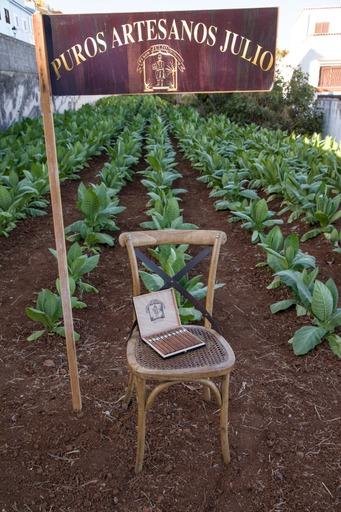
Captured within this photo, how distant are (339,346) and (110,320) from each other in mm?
1559

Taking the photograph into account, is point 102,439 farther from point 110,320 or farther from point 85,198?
point 85,198

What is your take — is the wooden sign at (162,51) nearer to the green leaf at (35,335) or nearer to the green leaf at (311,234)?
the green leaf at (35,335)

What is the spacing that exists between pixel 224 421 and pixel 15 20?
16857 millimetres

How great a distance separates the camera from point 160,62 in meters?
2.01

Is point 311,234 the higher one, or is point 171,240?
point 171,240

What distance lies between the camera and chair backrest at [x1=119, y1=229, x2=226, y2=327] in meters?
2.29

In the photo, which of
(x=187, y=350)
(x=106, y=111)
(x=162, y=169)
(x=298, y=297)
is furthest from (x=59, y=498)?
(x=106, y=111)

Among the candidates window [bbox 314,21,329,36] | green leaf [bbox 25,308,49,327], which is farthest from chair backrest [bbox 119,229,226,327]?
window [bbox 314,21,329,36]

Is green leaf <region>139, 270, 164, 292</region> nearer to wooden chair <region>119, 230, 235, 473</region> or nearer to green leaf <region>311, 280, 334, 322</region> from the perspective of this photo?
wooden chair <region>119, 230, 235, 473</region>

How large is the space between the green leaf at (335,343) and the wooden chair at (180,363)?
95cm

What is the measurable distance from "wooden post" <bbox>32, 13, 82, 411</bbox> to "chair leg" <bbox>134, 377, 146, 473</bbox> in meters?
0.49

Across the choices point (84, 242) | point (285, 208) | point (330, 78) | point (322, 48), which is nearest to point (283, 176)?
point (285, 208)

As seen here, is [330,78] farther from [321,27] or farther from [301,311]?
[301,311]

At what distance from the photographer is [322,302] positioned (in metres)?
2.93
